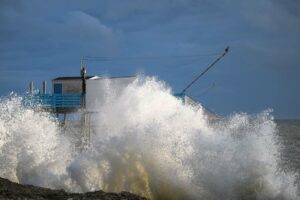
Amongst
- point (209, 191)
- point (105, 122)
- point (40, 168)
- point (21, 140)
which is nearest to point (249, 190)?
point (209, 191)

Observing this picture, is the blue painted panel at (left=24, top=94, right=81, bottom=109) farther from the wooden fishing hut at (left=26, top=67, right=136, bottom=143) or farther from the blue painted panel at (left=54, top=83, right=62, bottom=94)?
the blue painted panel at (left=54, top=83, right=62, bottom=94)

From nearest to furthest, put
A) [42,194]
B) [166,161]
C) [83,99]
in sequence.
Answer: [42,194] < [166,161] < [83,99]

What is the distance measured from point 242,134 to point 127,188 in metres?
5.06

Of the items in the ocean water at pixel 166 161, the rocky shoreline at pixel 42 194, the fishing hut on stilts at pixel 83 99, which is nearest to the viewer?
the rocky shoreline at pixel 42 194

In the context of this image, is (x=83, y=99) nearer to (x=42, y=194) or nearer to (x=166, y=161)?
(x=166, y=161)

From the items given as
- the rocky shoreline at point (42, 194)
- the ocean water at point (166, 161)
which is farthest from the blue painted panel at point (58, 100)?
the rocky shoreline at point (42, 194)

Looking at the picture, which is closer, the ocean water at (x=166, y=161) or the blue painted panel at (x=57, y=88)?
the ocean water at (x=166, y=161)

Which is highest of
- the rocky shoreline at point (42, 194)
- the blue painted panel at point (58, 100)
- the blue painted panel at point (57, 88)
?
the blue painted panel at point (57, 88)

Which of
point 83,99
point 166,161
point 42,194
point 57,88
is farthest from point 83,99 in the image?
point 42,194

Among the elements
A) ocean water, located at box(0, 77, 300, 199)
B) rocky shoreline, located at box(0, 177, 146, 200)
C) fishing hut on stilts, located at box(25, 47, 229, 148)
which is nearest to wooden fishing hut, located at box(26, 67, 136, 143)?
fishing hut on stilts, located at box(25, 47, 229, 148)

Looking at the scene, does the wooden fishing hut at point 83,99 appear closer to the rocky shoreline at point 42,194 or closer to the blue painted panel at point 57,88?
the blue painted panel at point 57,88

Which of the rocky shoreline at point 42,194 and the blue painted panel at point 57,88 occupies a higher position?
the blue painted panel at point 57,88

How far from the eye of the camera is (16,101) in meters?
27.3

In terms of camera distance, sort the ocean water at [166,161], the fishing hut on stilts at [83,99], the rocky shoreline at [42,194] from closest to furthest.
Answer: the rocky shoreline at [42,194] → the ocean water at [166,161] → the fishing hut on stilts at [83,99]
